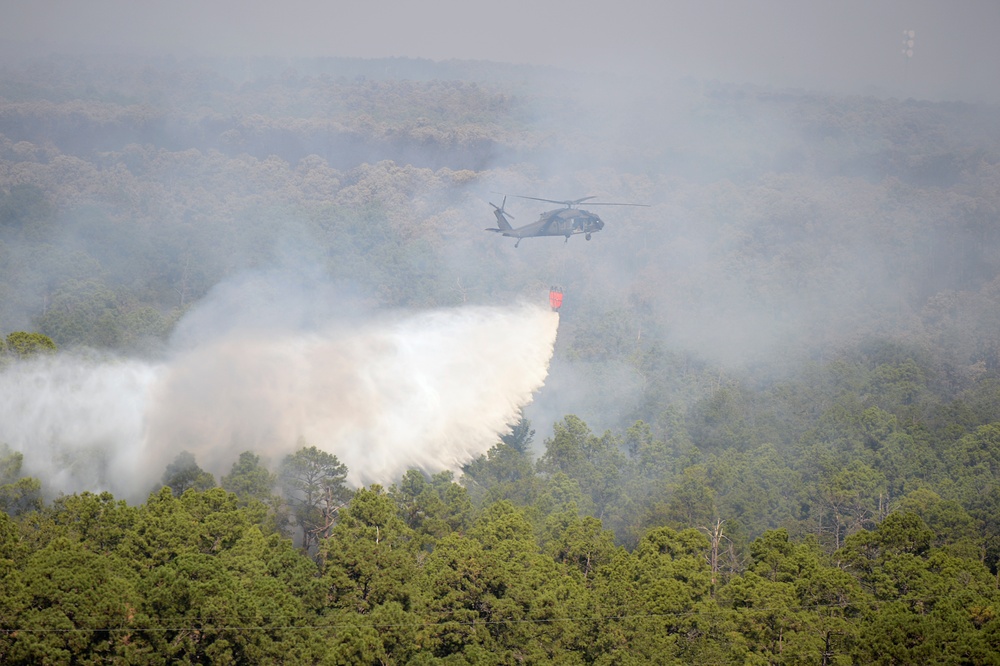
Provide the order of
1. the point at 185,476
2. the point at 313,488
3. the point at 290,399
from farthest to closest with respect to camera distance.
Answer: the point at 290,399
the point at 313,488
the point at 185,476

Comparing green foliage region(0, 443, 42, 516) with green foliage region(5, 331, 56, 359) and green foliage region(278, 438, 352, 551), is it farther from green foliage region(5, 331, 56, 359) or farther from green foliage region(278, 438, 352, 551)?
green foliage region(278, 438, 352, 551)

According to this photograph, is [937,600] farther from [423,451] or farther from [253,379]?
[253,379]

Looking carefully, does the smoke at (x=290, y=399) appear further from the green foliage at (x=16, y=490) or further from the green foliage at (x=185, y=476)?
the green foliage at (x=16, y=490)

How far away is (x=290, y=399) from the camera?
7775 cm

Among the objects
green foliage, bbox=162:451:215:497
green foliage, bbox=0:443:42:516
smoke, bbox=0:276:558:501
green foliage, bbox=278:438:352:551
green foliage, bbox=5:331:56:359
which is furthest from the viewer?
green foliage, bbox=5:331:56:359

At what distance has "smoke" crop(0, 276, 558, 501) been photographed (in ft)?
228

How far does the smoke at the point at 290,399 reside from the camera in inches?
2739

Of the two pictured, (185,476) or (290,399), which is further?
(290,399)

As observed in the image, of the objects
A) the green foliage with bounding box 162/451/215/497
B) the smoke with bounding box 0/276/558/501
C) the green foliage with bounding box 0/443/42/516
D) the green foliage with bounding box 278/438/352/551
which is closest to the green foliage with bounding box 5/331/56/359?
the smoke with bounding box 0/276/558/501

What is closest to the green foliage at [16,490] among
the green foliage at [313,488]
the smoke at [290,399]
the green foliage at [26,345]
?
the smoke at [290,399]

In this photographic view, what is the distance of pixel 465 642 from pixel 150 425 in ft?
95.1

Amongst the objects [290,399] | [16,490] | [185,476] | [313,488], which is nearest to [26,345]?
[185,476]

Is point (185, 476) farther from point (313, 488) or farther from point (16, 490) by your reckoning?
A: point (16, 490)

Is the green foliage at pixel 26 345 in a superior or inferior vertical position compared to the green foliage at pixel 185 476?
superior
